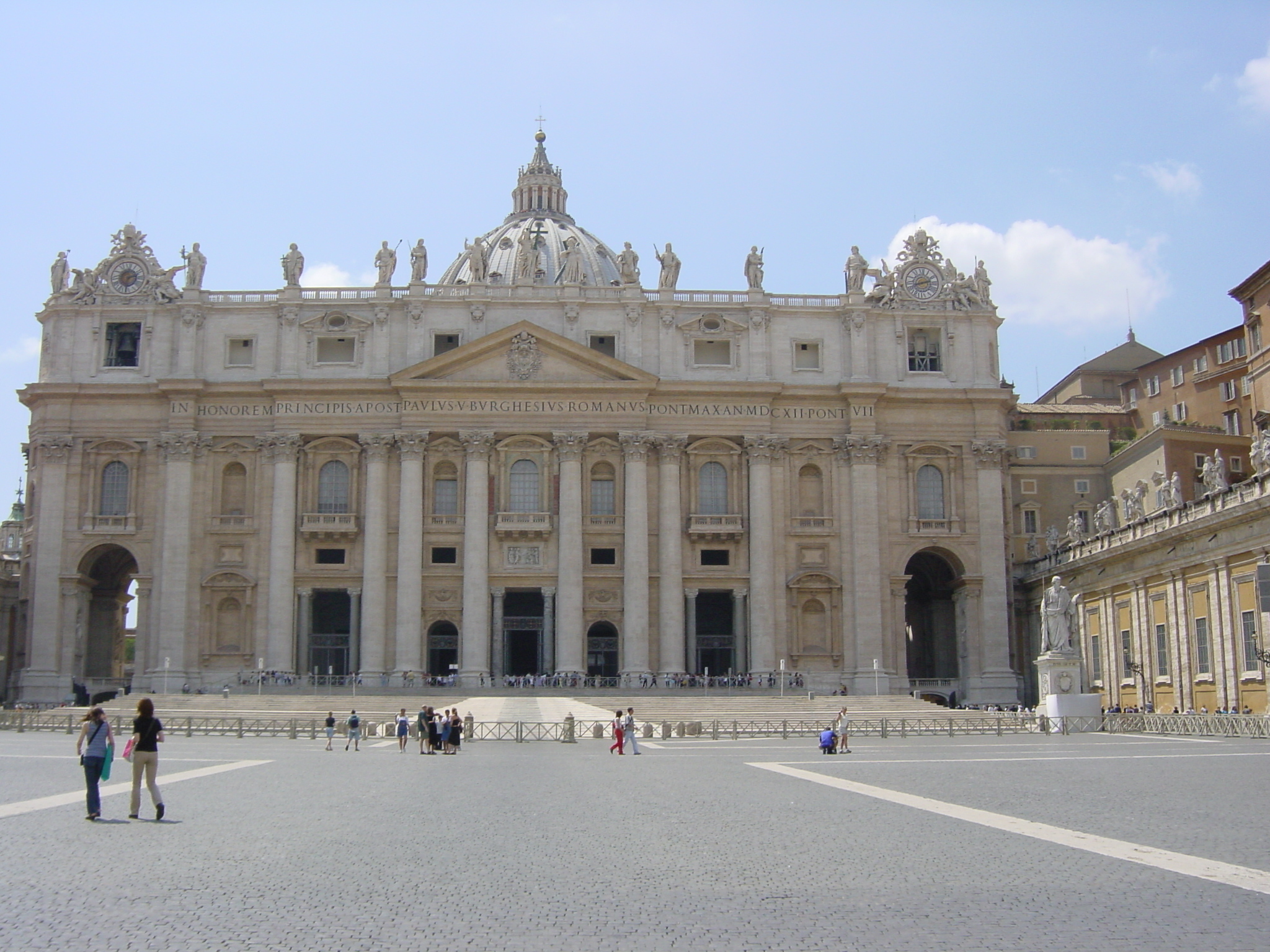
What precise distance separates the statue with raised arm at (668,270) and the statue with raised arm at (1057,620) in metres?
29.3

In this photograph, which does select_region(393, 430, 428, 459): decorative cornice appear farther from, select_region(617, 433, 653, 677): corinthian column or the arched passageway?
the arched passageway

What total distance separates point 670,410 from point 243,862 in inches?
2135

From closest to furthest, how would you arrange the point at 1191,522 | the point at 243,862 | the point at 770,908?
1. the point at 770,908
2. the point at 243,862
3. the point at 1191,522

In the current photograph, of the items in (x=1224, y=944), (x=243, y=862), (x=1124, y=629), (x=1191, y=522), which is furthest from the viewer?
(x=1124, y=629)

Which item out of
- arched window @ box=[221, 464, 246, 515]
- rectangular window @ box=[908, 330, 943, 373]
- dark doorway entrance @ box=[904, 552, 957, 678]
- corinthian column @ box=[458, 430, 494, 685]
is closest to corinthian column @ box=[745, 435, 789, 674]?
dark doorway entrance @ box=[904, 552, 957, 678]

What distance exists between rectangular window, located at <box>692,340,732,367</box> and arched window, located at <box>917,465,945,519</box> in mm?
11214

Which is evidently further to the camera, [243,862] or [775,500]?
[775,500]

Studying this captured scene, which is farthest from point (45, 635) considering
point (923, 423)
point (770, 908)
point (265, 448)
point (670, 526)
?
point (770, 908)

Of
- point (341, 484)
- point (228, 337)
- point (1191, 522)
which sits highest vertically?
point (228, 337)

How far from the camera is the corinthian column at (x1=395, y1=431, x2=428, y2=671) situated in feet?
209

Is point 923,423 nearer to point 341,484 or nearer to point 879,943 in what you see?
point 341,484

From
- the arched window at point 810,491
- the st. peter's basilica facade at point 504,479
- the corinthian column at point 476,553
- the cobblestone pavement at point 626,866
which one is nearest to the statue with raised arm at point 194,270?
the st. peter's basilica facade at point 504,479

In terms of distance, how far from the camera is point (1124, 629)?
184 feet

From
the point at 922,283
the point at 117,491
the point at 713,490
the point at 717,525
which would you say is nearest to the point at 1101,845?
the point at 717,525
